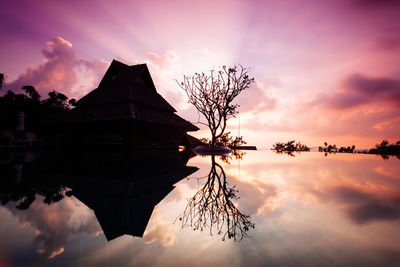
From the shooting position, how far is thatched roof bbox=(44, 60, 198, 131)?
45.1ft

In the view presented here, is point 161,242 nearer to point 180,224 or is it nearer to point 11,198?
point 180,224

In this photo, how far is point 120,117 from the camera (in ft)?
41.7

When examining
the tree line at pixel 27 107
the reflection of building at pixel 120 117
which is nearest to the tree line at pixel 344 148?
the reflection of building at pixel 120 117

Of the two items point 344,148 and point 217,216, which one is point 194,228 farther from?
point 344,148

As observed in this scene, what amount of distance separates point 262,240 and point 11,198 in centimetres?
352

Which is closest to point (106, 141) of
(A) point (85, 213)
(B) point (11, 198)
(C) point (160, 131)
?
(C) point (160, 131)

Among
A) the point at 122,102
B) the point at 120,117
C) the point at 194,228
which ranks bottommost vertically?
the point at 194,228

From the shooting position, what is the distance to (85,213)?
2.21 meters

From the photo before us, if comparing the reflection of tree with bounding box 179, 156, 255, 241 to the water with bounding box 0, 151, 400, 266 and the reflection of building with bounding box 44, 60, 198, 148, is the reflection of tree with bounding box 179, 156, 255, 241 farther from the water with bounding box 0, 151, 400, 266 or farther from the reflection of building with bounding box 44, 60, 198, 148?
the reflection of building with bounding box 44, 60, 198, 148

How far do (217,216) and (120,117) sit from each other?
39.5 feet

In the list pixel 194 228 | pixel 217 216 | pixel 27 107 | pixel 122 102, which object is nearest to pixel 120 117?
pixel 122 102

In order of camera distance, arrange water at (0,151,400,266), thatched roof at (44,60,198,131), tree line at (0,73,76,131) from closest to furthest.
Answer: water at (0,151,400,266) → thatched roof at (44,60,198,131) → tree line at (0,73,76,131)

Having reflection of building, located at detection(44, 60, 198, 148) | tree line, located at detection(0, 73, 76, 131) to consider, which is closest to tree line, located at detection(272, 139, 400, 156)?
reflection of building, located at detection(44, 60, 198, 148)

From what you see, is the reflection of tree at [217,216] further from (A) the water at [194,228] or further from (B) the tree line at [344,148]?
(B) the tree line at [344,148]
